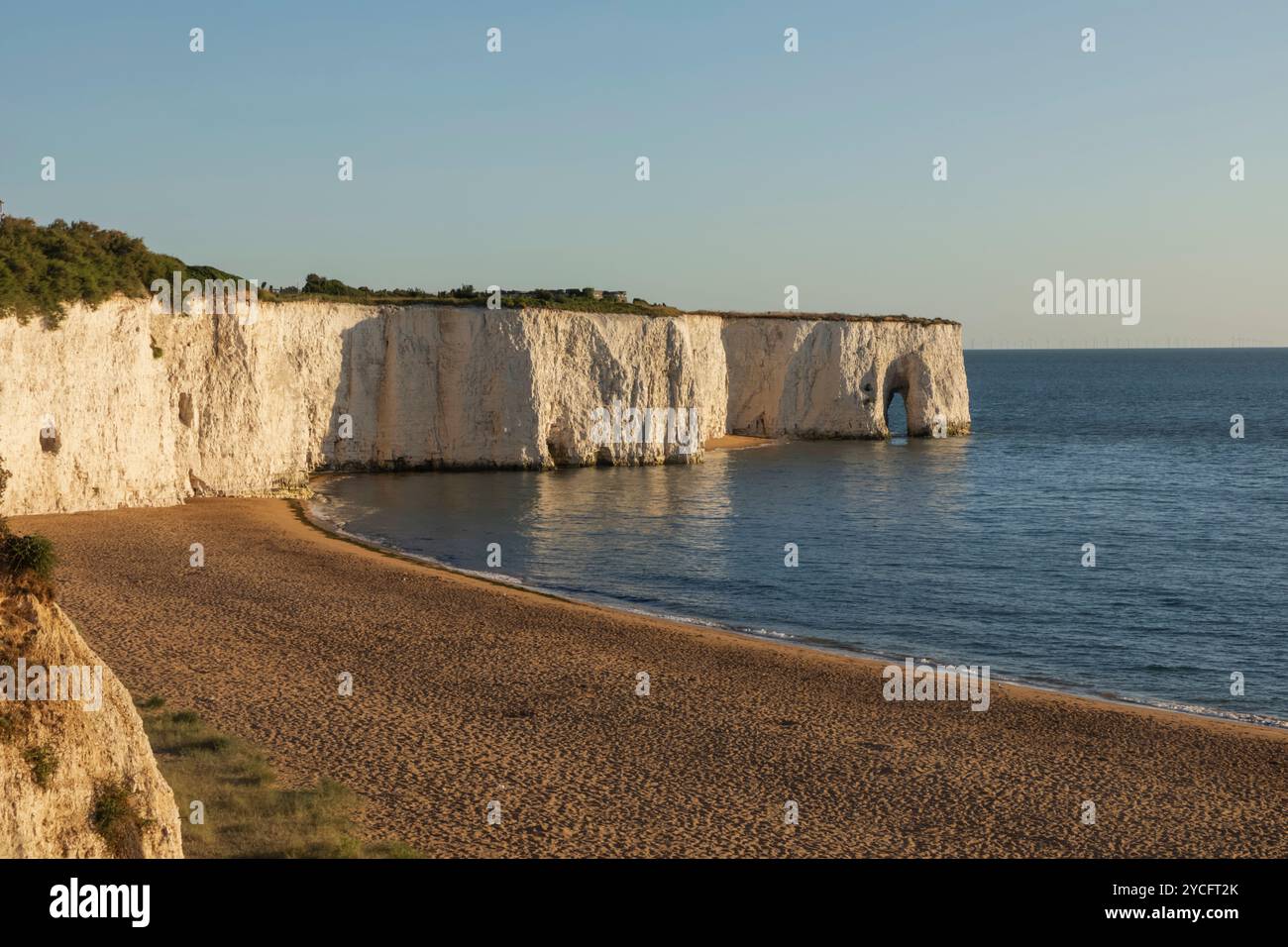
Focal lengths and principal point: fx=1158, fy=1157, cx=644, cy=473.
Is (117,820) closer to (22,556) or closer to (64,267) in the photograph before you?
(22,556)

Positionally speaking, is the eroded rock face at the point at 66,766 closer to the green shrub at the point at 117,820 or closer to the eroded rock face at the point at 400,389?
the green shrub at the point at 117,820

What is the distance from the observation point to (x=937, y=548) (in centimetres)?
3438

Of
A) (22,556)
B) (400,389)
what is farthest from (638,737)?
(400,389)

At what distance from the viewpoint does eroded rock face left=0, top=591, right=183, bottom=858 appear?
7.89 m

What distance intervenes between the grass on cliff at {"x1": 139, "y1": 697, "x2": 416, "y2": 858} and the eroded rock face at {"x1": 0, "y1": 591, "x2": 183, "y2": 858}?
2.07 m

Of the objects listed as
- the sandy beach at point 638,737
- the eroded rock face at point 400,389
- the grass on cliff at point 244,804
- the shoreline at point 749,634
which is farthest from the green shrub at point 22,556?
the eroded rock face at point 400,389

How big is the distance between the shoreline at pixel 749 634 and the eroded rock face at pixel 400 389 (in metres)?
4.52

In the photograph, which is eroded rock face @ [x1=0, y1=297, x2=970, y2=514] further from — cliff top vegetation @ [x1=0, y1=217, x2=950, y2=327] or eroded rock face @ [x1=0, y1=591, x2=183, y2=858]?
eroded rock face @ [x1=0, y1=591, x2=183, y2=858]

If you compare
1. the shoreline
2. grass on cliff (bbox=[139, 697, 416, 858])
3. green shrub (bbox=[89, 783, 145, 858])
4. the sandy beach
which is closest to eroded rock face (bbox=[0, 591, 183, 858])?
green shrub (bbox=[89, 783, 145, 858])

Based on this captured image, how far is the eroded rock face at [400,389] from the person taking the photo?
31.4 metres

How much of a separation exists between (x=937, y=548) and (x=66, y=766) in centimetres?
2912

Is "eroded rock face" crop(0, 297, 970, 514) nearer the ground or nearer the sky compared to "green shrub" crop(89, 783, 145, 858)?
nearer the sky
